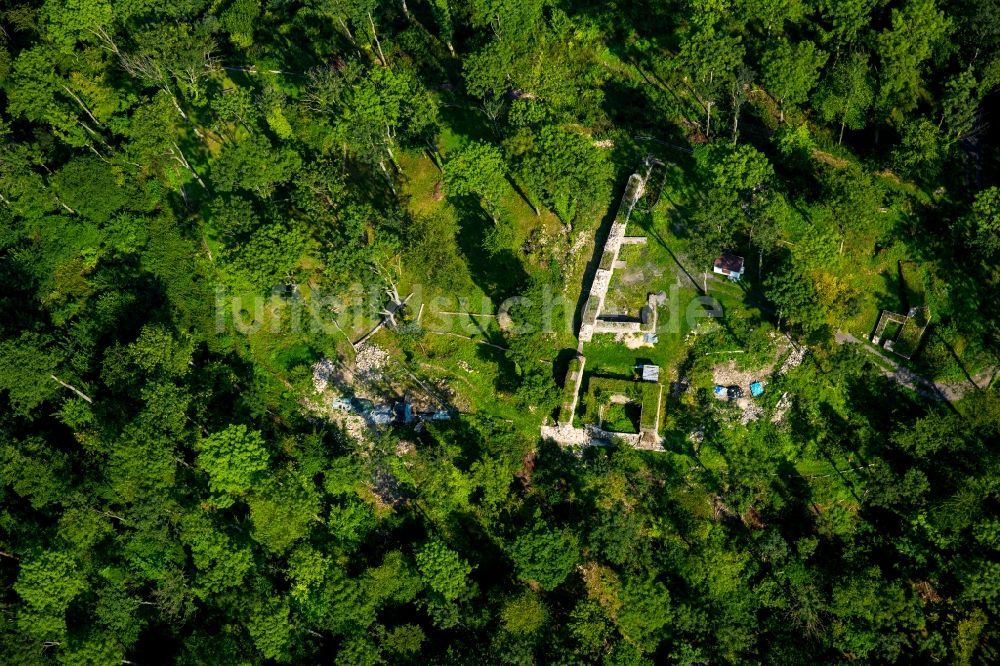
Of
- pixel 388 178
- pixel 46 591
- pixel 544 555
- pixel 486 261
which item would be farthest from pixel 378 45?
pixel 46 591

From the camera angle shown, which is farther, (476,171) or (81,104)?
(81,104)

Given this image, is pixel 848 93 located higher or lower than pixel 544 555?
higher

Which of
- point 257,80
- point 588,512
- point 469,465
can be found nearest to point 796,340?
point 588,512

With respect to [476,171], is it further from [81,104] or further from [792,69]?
[81,104]

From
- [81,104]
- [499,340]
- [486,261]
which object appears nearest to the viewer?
[499,340]

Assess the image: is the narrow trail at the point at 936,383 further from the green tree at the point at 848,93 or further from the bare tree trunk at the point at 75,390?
the bare tree trunk at the point at 75,390

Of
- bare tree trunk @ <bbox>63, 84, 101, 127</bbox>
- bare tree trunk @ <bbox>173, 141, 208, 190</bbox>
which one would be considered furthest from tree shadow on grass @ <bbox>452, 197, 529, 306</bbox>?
bare tree trunk @ <bbox>63, 84, 101, 127</bbox>
